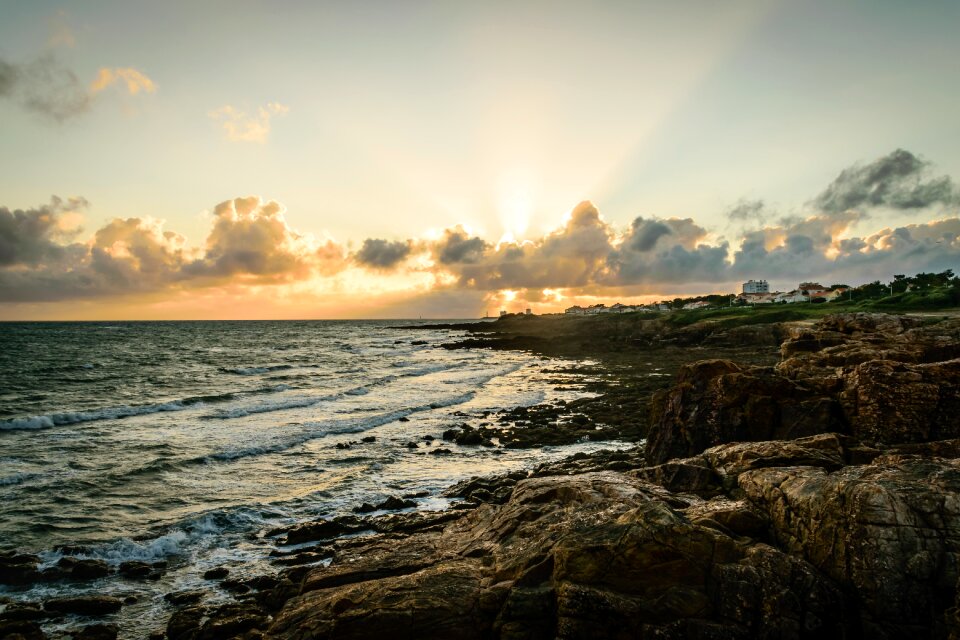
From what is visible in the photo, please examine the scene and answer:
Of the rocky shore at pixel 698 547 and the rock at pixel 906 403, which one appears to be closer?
the rocky shore at pixel 698 547

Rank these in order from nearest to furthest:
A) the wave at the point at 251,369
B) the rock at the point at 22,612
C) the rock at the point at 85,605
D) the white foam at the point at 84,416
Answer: the rock at the point at 22,612 → the rock at the point at 85,605 → the white foam at the point at 84,416 → the wave at the point at 251,369

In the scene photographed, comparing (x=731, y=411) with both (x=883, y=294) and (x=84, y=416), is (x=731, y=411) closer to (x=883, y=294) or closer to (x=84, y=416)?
(x=84, y=416)

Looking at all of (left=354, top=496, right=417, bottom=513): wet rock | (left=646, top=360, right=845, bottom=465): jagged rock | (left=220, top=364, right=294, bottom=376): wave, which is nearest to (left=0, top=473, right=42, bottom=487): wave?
(left=354, top=496, right=417, bottom=513): wet rock

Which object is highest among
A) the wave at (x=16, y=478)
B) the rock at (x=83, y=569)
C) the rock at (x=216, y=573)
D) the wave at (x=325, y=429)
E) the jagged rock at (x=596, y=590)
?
the jagged rock at (x=596, y=590)

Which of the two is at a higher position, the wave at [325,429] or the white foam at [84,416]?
the white foam at [84,416]

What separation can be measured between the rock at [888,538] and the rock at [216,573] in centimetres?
1333

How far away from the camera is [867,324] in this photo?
2848 cm

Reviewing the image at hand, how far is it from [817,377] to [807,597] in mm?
11226

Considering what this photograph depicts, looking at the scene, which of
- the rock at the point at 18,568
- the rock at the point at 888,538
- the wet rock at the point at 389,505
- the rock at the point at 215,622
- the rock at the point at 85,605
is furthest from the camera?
the wet rock at the point at 389,505

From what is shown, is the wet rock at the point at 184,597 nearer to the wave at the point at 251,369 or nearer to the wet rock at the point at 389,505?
the wet rock at the point at 389,505

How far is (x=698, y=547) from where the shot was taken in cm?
827

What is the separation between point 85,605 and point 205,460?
13.5 meters

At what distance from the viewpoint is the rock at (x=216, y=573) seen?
1416 centimetres

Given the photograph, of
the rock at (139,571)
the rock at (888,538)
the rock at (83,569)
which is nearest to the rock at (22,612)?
the rock at (83,569)
